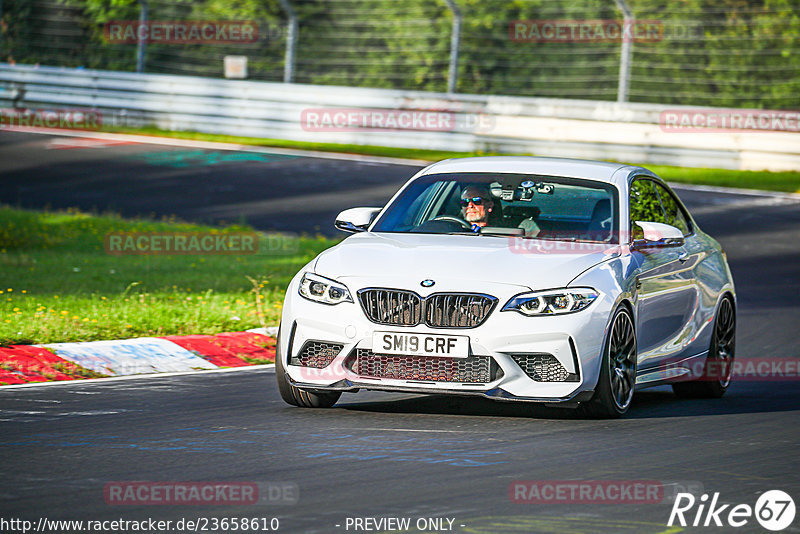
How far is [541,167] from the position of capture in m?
9.66

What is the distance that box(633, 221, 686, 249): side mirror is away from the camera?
9.05 metres

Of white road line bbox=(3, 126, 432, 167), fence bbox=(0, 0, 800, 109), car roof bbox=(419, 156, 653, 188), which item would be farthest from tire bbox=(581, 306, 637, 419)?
fence bbox=(0, 0, 800, 109)

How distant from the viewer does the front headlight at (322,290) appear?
27.2 ft

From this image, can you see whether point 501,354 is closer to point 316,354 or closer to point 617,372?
point 617,372

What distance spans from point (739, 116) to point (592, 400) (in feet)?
55.8

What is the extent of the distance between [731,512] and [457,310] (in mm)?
2271

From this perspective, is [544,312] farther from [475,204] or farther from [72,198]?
[72,198]

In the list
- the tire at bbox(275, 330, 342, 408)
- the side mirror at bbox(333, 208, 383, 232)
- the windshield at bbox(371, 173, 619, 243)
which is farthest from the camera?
the side mirror at bbox(333, 208, 383, 232)

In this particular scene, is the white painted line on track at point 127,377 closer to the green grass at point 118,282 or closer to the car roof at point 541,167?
the green grass at point 118,282

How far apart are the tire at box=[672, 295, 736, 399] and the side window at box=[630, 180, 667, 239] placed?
0.92 metres

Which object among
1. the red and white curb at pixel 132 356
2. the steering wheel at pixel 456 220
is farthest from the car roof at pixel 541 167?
the red and white curb at pixel 132 356

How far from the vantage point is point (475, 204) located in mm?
9445

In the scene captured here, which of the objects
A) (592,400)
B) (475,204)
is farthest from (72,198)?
(592,400)

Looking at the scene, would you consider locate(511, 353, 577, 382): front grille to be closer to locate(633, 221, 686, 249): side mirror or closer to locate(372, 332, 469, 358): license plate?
locate(372, 332, 469, 358): license plate
